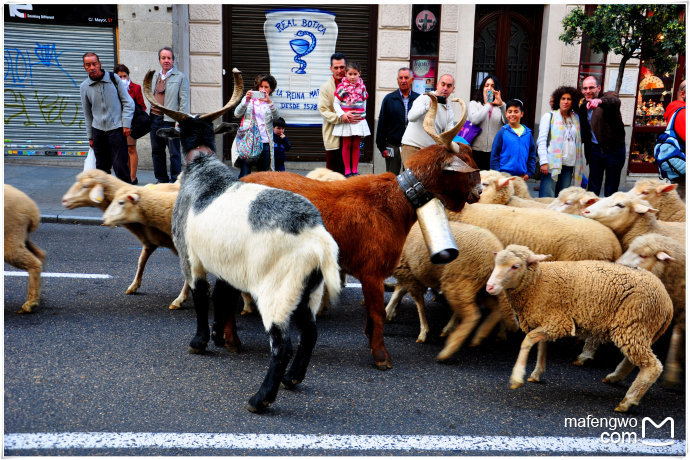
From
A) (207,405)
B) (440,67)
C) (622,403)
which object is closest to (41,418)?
(207,405)

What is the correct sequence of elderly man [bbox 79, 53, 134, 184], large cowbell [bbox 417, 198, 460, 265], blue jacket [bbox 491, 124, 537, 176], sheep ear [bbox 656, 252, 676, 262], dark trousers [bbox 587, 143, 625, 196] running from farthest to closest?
elderly man [bbox 79, 53, 134, 184] → dark trousers [bbox 587, 143, 625, 196] → blue jacket [bbox 491, 124, 537, 176] → sheep ear [bbox 656, 252, 676, 262] → large cowbell [bbox 417, 198, 460, 265]

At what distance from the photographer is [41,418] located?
10.3ft

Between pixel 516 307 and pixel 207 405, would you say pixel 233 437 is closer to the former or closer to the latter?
pixel 207 405

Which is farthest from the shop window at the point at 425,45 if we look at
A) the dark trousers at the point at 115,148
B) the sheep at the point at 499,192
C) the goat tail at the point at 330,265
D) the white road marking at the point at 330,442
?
the white road marking at the point at 330,442

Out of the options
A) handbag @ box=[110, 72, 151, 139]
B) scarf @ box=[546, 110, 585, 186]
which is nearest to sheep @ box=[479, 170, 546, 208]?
scarf @ box=[546, 110, 585, 186]

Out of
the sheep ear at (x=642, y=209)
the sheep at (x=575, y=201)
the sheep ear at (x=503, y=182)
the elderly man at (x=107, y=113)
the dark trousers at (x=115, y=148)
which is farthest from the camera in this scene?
the dark trousers at (x=115, y=148)

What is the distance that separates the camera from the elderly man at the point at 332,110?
8.34 m

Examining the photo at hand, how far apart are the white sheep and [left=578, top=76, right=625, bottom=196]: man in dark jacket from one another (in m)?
6.06

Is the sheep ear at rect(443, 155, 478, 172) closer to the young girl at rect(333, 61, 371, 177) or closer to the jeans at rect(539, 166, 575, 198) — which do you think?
the jeans at rect(539, 166, 575, 198)

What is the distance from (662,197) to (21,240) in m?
5.40

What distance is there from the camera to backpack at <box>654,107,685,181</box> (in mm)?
5168

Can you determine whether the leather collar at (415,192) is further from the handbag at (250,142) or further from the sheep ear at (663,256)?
the handbag at (250,142)

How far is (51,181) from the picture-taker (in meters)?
10.4

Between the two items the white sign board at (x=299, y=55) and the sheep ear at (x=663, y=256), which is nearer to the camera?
the sheep ear at (x=663, y=256)
